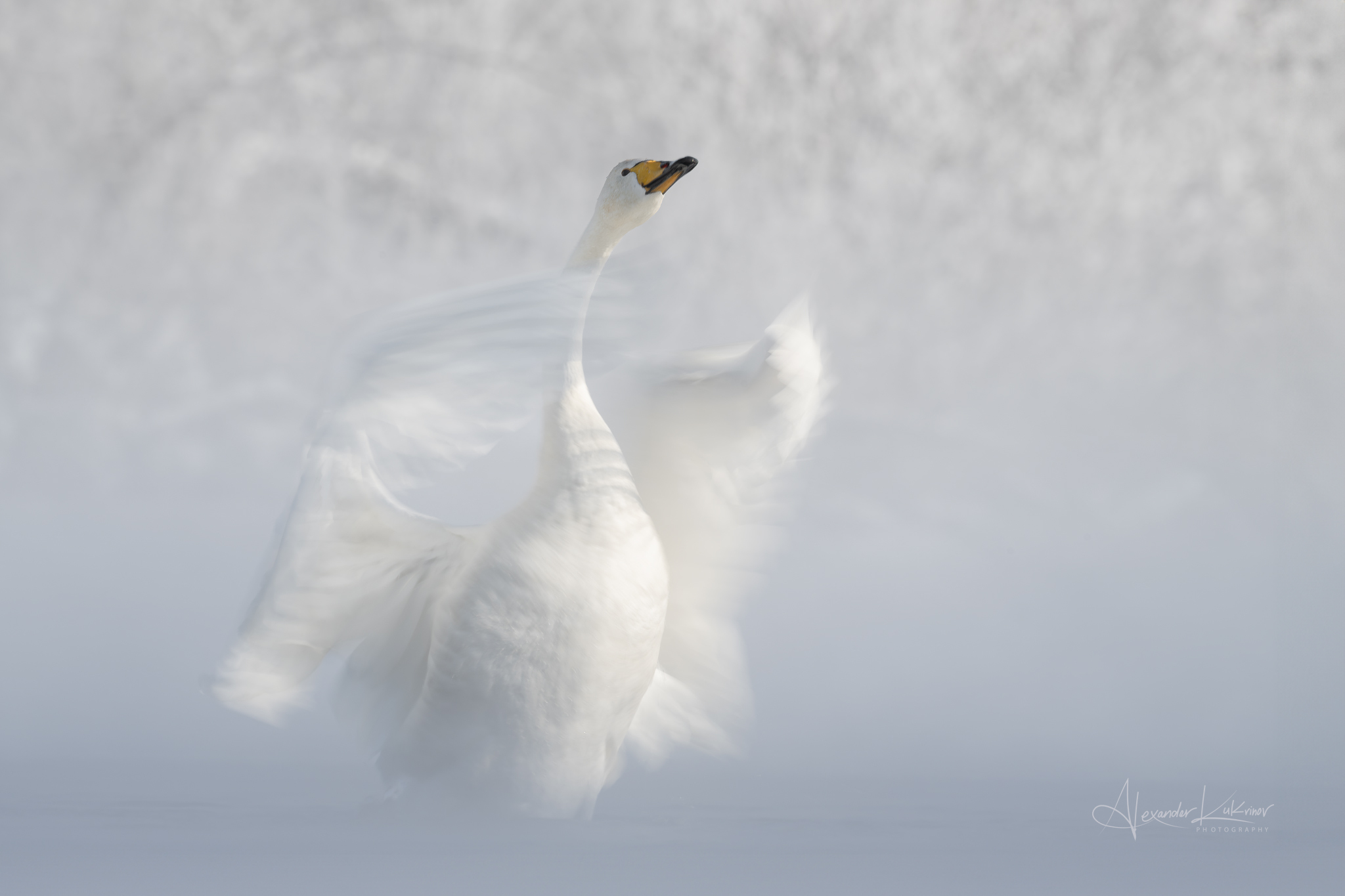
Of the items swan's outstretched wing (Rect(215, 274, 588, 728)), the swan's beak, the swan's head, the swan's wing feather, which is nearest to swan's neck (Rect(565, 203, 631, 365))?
the swan's head

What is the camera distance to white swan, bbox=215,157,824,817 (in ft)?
8.52

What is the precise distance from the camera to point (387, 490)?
290 centimetres

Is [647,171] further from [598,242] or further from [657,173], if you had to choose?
[598,242]

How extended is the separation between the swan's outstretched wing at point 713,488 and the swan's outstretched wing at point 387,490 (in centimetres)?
50

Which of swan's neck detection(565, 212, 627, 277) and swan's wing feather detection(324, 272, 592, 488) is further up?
swan's neck detection(565, 212, 627, 277)

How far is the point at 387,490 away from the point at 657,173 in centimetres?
123

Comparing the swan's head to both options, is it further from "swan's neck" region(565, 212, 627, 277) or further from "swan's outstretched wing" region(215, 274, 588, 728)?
"swan's outstretched wing" region(215, 274, 588, 728)

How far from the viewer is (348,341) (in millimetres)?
2549

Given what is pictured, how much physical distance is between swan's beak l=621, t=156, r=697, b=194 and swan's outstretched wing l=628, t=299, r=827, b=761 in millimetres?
516

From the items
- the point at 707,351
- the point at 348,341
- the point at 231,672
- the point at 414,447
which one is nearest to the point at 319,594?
the point at 231,672

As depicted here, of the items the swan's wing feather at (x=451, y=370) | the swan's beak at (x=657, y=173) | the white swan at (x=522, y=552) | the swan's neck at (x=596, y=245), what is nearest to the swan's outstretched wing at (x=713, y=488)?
the white swan at (x=522, y=552)

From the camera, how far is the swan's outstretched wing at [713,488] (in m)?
3.40

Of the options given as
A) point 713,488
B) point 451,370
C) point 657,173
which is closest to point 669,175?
point 657,173

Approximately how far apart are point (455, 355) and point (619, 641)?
1.01m
